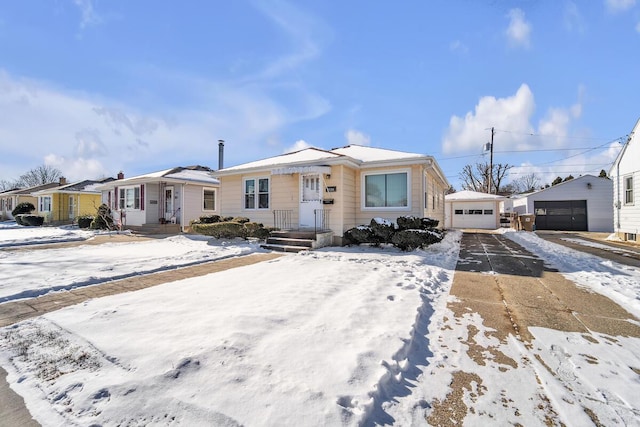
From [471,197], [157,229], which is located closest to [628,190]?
[471,197]

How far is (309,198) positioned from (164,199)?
1022 centimetres

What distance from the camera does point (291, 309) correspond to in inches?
142

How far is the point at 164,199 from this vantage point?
1622 centimetres

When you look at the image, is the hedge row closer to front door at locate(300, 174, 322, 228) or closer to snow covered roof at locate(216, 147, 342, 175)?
front door at locate(300, 174, 322, 228)

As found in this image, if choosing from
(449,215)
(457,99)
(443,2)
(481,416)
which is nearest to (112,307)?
(481,416)

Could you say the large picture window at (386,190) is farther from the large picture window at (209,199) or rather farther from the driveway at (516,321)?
the large picture window at (209,199)

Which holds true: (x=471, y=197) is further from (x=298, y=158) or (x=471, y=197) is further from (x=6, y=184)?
(x=6, y=184)

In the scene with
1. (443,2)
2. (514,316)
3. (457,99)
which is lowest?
(514,316)

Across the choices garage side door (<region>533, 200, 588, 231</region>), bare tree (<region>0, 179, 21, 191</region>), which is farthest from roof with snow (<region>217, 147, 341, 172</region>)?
bare tree (<region>0, 179, 21, 191</region>)

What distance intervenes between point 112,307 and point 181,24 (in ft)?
29.0

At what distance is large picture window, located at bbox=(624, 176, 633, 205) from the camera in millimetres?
12034

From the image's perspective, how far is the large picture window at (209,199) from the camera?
16859 mm

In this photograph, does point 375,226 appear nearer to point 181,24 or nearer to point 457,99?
point 181,24

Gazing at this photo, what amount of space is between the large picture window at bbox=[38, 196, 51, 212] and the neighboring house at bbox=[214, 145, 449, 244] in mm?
23535
